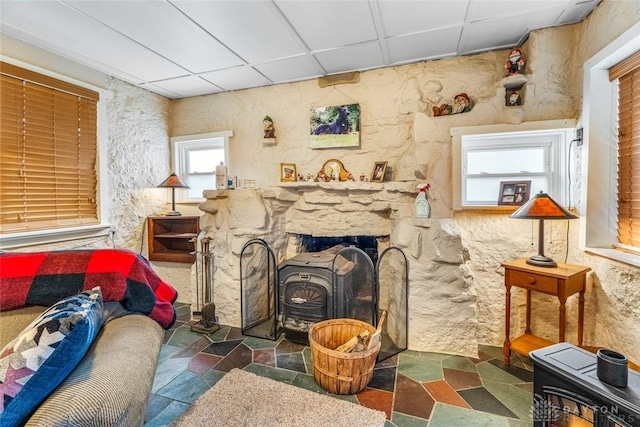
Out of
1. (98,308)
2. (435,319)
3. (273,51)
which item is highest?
(273,51)

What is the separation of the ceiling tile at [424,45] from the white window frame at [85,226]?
106 inches

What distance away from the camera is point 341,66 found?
8.71 ft

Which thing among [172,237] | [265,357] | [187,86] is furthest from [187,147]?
[265,357]

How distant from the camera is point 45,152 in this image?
7.80ft

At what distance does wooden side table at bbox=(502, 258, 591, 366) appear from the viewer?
174 centimetres

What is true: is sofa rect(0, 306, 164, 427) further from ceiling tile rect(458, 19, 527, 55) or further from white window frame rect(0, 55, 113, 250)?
ceiling tile rect(458, 19, 527, 55)

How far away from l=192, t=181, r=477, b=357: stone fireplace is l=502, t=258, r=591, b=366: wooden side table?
284 millimetres

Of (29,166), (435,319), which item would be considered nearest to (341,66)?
(435,319)

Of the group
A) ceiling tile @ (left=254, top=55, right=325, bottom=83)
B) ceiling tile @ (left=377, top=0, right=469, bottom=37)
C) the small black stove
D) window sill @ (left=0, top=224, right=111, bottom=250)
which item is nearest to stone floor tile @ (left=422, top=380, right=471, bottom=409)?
the small black stove

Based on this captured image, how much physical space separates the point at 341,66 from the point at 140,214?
260 cm

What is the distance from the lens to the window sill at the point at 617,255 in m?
1.57

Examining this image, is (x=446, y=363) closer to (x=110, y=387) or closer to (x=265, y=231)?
(x=265, y=231)

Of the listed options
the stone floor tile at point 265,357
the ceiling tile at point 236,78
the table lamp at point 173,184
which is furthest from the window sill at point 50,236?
the stone floor tile at point 265,357

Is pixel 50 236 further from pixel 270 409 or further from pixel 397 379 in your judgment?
pixel 397 379
